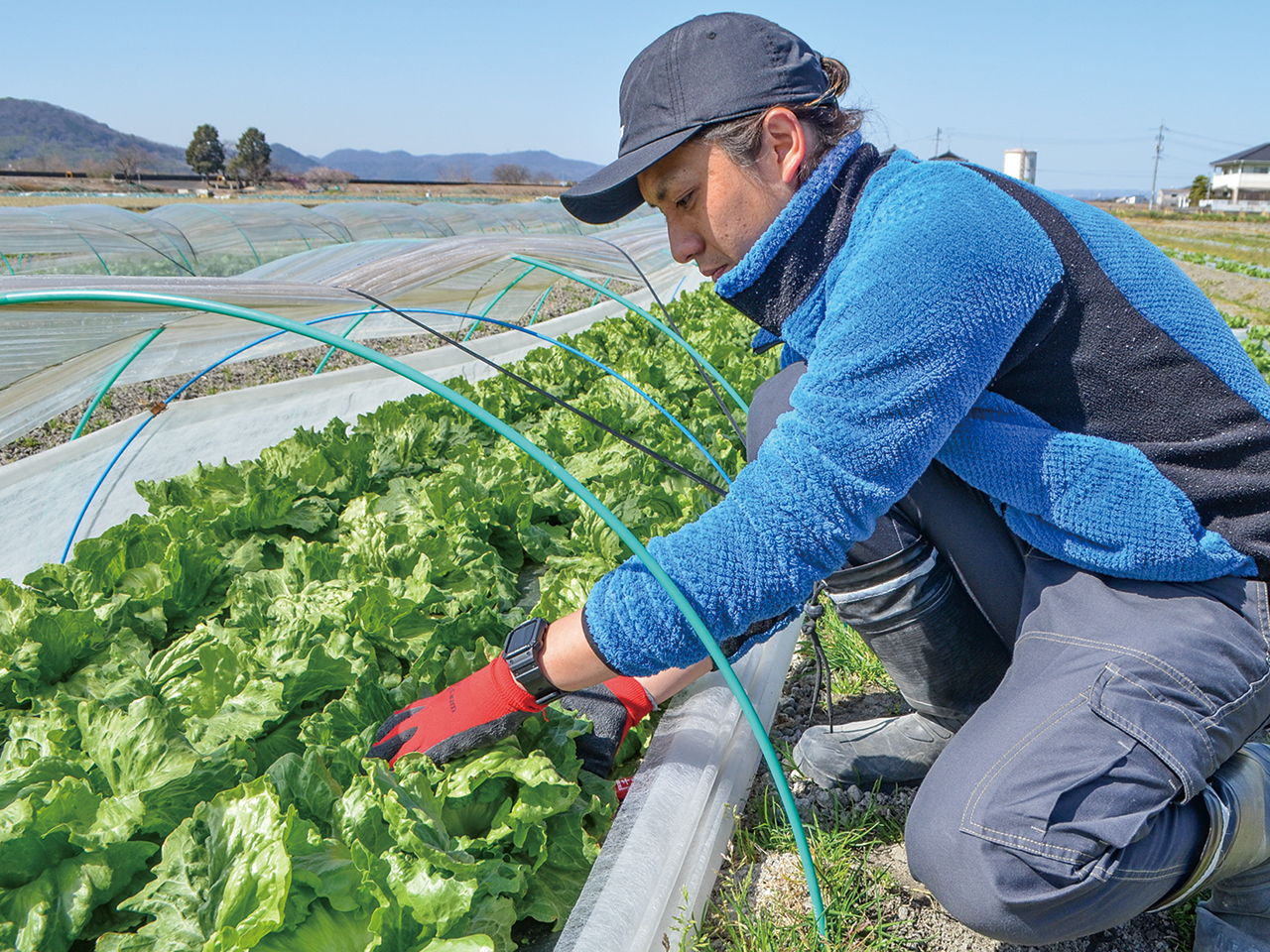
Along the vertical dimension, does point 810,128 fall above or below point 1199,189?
below

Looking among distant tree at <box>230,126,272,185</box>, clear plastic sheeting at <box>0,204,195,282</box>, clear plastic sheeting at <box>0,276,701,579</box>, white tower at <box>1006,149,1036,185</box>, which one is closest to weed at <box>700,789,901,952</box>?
clear plastic sheeting at <box>0,276,701,579</box>

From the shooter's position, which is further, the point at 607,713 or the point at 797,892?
the point at 607,713

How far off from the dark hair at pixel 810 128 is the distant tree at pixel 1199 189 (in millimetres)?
73828

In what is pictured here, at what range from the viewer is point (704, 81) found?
4.32ft

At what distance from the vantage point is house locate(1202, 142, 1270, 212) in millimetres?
61316

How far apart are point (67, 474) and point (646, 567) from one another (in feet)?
9.73

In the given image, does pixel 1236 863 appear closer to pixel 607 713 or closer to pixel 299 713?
pixel 607 713

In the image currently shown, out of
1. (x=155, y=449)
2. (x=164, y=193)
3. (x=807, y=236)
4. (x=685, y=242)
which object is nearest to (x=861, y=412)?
(x=807, y=236)

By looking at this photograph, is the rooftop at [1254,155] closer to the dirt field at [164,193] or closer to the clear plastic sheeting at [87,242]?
the dirt field at [164,193]

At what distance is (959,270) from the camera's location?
1201mm

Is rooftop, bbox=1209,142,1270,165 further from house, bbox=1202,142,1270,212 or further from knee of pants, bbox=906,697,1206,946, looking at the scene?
knee of pants, bbox=906,697,1206,946

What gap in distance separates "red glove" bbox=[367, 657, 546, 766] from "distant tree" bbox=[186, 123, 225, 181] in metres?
65.3

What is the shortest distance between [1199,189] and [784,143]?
7503 centimetres

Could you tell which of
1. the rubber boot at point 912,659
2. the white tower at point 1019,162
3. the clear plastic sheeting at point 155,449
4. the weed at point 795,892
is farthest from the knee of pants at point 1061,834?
the white tower at point 1019,162
